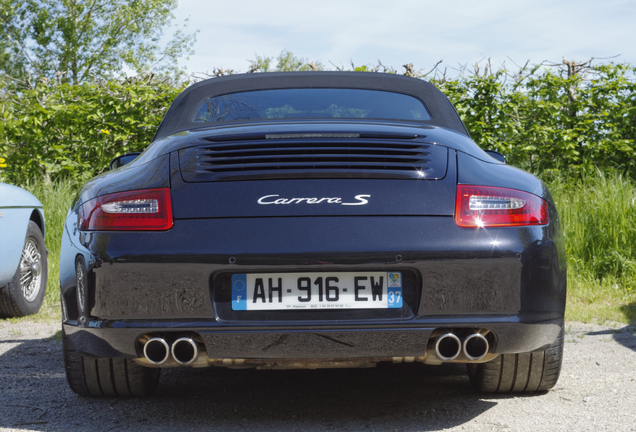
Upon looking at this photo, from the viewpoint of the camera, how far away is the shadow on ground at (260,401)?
9.17 ft

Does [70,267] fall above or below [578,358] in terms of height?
above

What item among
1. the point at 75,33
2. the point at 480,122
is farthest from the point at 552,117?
the point at 75,33

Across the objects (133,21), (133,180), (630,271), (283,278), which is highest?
(133,21)

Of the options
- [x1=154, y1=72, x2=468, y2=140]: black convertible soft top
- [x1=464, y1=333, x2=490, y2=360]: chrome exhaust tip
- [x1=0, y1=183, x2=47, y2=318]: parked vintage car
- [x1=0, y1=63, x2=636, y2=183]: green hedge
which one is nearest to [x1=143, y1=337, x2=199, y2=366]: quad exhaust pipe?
[x1=464, y1=333, x2=490, y2=360]: chrome exhaust tip

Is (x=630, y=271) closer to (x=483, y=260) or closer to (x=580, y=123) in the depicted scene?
(x=580, y=123)

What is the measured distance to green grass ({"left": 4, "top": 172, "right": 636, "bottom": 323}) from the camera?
18.9 feet

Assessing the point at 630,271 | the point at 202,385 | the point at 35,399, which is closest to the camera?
the point at 35,399

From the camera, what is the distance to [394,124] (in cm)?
297

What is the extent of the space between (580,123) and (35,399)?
7594 millimetres

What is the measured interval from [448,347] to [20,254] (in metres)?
4.02

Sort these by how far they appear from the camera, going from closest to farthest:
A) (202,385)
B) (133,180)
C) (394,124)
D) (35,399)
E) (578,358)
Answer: (133,180) → (394,124) → (35,399) → (202,385) → (578,358)

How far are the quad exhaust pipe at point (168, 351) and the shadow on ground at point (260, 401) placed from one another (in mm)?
447

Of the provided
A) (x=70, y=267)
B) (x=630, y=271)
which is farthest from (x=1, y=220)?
(x=630, y=271)

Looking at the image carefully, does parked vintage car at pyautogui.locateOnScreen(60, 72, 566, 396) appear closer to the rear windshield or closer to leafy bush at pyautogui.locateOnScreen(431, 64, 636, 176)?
the rear windshield
